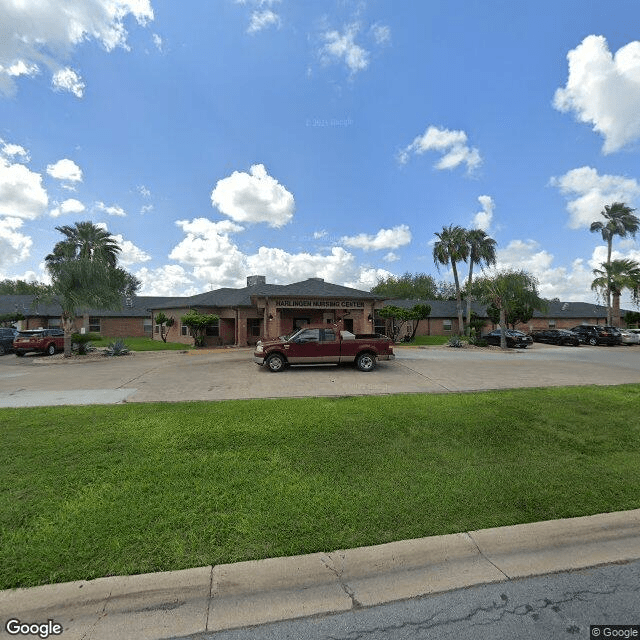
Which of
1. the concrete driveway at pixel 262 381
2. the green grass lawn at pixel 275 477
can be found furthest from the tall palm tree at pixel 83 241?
the green grass lawn at pixel 275 477

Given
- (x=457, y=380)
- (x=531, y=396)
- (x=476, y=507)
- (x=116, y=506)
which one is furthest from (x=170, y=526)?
(x=457, y=380)

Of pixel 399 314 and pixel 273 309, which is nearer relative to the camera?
pixel 273 309

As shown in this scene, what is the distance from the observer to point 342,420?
629 centimetres

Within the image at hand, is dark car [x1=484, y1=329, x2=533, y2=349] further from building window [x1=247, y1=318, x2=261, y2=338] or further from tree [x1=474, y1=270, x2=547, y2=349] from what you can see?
building window [x1=247, y1=318, x2=261, y2=338]

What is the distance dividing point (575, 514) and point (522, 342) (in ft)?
85.7

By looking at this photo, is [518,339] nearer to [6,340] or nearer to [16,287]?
[6,340]

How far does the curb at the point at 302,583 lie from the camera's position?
248 cm

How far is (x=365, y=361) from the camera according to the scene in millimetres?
13523

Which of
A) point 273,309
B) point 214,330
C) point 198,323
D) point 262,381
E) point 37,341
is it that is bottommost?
point 262,381

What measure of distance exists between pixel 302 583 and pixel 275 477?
162 cm

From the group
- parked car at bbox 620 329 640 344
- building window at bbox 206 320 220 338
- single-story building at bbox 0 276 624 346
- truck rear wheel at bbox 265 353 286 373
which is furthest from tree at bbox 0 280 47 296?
parked car at bbox 620 329 640 344

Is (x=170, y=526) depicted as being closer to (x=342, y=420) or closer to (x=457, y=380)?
(x=342, y=420)

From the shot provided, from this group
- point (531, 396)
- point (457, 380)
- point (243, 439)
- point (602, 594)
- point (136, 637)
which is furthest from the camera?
point (457, 380)

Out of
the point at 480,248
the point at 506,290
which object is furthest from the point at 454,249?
the point at 506,290
